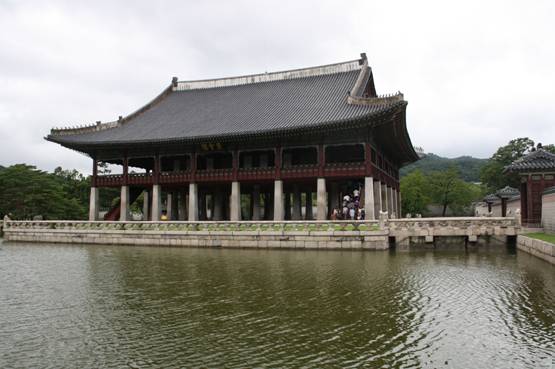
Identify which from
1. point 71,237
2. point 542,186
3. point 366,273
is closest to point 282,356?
point 366,273

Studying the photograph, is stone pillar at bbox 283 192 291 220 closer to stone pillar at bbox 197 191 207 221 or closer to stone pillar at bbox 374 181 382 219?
stone pillar at bbox 197 191 207 221

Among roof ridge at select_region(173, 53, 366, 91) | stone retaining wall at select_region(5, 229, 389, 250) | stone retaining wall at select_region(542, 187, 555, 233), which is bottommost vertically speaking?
stone retaining wall at select_region(5, 229, 389, 250)

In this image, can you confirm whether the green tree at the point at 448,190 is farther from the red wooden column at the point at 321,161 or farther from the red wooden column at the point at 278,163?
the red wooden column at the point at 278,163

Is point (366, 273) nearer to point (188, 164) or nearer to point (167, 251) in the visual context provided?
point (167, 251)

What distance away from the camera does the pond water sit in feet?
27.2

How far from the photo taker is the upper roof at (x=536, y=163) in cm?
2928

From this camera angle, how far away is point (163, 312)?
11.6 metres

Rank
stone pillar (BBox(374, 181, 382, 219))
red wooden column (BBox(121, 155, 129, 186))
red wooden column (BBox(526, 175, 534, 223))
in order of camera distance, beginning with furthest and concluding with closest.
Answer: red wooden column (BBox(121, 155, 129, 186))
stone pillar (BBox(374, 181, 382, 219))
red wooden column (BBox(526, 175, 534, 223))

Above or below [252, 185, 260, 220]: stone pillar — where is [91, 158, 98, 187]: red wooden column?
above

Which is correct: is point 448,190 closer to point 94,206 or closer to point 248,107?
point 248,107

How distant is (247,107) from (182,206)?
1383 centimetres

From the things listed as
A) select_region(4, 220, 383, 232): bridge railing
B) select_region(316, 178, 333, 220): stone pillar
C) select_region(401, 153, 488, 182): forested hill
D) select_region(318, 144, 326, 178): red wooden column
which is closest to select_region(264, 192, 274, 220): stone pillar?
select_region(316, 178, 333, 220): stone pillar

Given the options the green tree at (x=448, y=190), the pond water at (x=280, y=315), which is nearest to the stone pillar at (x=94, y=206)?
the pond water at (x=280, y=315)

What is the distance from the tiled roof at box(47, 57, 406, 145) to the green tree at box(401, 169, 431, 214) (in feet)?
95.2
